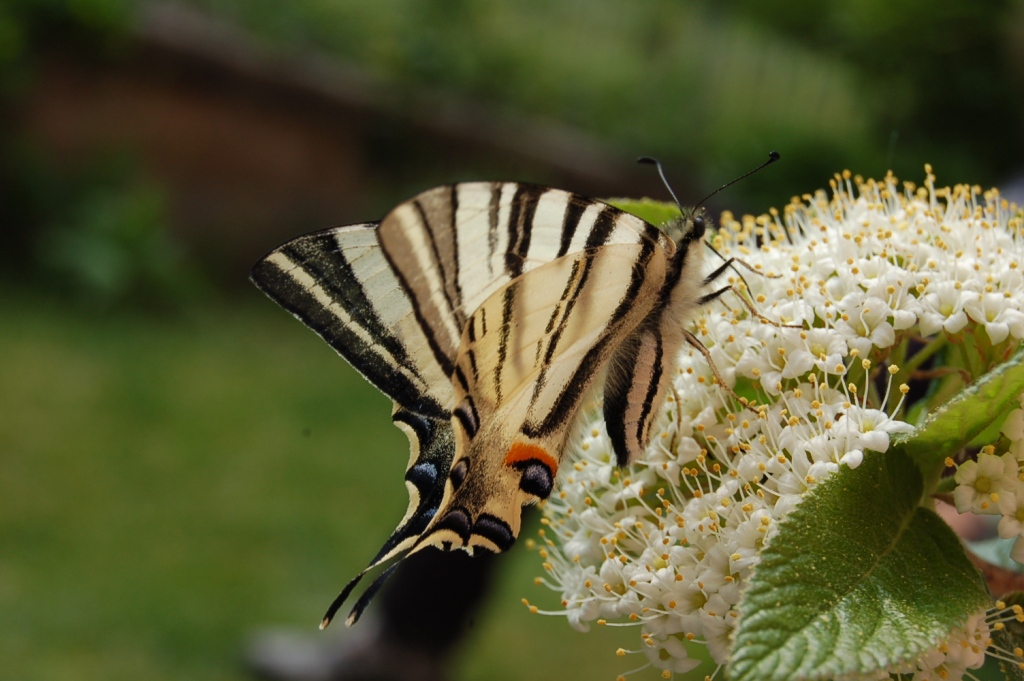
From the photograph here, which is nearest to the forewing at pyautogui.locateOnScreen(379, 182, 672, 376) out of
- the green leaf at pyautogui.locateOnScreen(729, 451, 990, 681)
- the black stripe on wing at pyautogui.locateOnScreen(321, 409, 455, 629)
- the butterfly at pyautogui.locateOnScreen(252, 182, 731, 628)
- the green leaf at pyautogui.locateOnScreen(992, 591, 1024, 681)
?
the butterfly at pyautogui.locateOnScreen(252, 182, 731, 628)

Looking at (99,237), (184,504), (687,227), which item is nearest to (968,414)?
(687,227)

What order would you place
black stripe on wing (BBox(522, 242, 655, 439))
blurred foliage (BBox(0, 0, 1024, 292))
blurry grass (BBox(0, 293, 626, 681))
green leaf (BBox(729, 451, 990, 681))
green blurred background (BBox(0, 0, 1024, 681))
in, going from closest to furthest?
green leaf (BBox(729, 451, 990, 681)) < black stripe on wing (BBox(522, 242, 655, 439)) < blurry grass (BBox(0, 293, 626, 681)) < green blurred background (BBox(0, 0, 1024, 681)) < blurred foliage (BBox(0, 0, 1024, 292))

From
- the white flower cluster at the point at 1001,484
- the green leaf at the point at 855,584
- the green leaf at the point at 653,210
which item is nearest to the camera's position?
the green leaf at the point at 855,584

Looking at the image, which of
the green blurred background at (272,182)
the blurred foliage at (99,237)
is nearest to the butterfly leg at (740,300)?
the green blurred background at (272,182)

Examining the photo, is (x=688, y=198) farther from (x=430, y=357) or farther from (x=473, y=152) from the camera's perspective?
(x=430, y=357)

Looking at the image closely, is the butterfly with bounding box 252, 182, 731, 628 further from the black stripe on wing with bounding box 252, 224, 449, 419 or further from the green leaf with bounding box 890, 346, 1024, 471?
the green leaf with bounding box 890, 346, 1024, 471

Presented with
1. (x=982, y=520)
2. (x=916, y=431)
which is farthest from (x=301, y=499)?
(x=916, y=431)

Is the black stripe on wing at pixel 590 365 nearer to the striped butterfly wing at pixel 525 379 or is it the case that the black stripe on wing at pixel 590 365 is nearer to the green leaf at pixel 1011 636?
the striped butterfly wing at pixel 525 379
